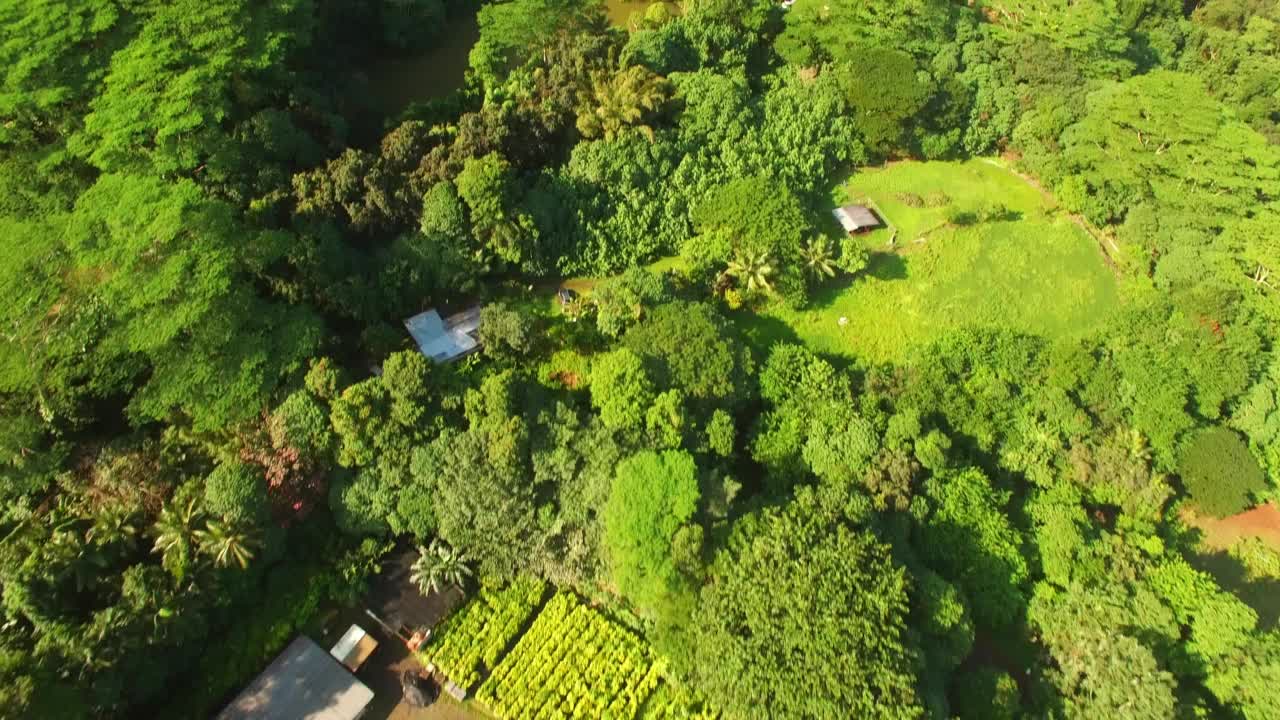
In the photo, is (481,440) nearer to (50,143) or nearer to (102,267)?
(102,267)

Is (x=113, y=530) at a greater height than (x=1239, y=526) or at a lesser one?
greater

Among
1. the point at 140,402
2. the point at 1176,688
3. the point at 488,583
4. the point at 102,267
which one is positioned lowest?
the point at 1176,688

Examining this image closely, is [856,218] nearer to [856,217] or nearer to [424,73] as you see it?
[856,217]

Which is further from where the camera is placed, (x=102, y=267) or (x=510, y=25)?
(x=510, y=25)

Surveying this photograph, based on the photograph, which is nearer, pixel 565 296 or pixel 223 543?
pixel 223 543

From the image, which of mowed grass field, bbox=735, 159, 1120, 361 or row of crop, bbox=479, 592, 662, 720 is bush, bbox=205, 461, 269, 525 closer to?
row of crop, bbox=479, 592, 662, 720

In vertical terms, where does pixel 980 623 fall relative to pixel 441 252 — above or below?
below

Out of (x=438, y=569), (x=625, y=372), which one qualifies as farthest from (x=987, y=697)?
(x=438, y=569)

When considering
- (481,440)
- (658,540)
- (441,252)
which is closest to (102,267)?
(441,252)

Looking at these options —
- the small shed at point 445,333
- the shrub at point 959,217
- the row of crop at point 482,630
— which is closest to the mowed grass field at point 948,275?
the shrub at point 959,217
